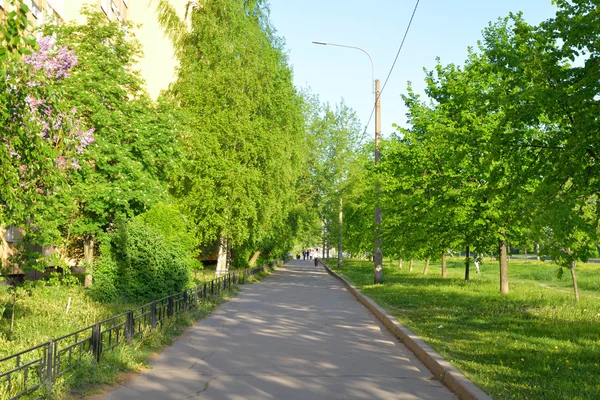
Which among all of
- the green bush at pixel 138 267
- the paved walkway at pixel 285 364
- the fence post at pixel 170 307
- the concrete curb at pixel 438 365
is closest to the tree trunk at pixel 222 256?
the green bush at pixel 138 267

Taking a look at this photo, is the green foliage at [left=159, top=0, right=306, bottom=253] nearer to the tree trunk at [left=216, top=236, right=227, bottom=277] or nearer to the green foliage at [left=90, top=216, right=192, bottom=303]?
the tree trunk at [left=216, top=236, right=227, bottom=277]

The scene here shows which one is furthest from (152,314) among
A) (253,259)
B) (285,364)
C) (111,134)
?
(253,259)

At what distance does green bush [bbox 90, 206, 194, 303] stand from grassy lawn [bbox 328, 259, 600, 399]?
20.2ft

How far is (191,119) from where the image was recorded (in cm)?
2767

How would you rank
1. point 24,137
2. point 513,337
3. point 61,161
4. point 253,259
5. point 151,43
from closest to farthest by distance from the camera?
point 24,137 → point 513,337 → point 61,161 → point 151,43 → point 253,259

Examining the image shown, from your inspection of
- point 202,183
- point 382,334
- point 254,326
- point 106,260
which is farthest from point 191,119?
point 382,334

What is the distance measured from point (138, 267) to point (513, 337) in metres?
10.1

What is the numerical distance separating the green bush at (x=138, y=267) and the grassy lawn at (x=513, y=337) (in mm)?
6169

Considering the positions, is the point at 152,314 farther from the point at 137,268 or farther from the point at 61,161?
the point at 137,268

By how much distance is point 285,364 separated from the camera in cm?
884

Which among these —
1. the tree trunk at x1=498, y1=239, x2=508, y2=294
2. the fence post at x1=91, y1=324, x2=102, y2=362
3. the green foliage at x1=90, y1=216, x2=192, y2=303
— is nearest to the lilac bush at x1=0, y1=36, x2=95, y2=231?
the fence post at x1=91, y1=324, x2=102, y2=362

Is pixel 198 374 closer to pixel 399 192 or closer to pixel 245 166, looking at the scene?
pixel 399 192

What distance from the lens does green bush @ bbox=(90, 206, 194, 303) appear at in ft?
52.9

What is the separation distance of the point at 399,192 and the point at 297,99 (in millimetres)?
18315
